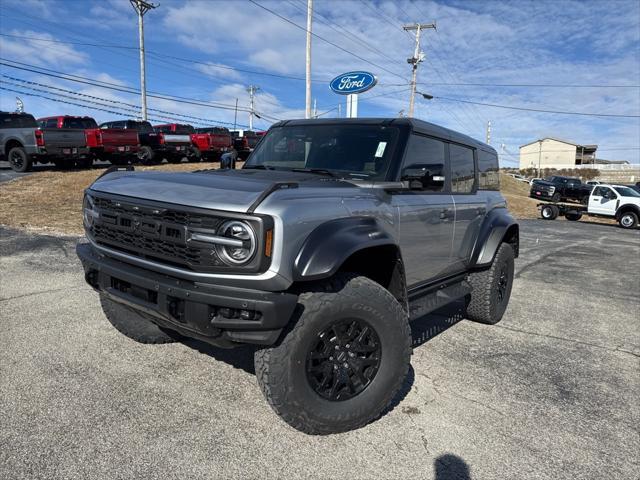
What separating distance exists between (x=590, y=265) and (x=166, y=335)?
28.5 feet

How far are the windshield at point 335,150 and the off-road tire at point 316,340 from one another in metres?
1.02

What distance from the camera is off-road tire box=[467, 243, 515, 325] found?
15.3 ft

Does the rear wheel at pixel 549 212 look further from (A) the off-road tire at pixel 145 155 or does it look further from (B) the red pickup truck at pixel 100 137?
(B) the red pickup truck at pixel 100 137

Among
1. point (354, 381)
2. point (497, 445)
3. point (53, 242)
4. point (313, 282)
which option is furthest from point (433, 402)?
point (53, 242)

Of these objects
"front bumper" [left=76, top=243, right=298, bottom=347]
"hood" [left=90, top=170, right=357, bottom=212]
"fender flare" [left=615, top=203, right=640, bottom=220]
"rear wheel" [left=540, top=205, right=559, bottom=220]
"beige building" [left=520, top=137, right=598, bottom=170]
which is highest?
"beige building" [left=520, top=137, right=598, bottom=170]

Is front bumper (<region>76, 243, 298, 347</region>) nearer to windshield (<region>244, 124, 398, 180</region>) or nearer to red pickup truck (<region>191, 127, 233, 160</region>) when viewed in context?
windshield (<region>244, 124, 398, 180</region>)

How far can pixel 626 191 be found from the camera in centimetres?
2052

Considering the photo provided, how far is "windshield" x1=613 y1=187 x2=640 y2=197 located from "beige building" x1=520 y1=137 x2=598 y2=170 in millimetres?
76499

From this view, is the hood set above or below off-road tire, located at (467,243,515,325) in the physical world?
above

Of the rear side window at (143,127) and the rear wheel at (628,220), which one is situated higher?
the rear side window at (143,127)

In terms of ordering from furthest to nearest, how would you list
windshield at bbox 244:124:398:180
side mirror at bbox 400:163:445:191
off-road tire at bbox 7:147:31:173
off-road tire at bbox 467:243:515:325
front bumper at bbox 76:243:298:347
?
off-road tire at bbox 7:147:31:173 < off-road tire at bbox 467:243:515:325 < windshield at bbox 244:124:398:180 < side mirror at bbox 400:163:445:191 < front bumper at bbox 76:243:298:347

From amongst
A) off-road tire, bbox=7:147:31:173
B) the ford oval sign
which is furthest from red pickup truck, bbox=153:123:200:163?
the ford oval sign

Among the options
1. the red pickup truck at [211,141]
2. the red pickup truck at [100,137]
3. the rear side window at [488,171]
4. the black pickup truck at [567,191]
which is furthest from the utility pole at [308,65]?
the rear side window at [488,171]

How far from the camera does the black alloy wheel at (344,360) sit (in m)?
2.61
